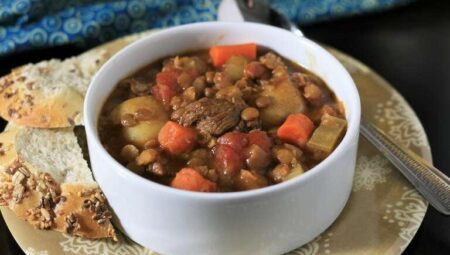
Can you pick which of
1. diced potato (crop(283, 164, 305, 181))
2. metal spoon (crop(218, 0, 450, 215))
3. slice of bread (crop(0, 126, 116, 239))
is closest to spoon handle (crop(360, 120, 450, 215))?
metal spoon (crop(218, 0, 450, 215))

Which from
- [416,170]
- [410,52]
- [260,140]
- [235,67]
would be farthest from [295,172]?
[410,52]

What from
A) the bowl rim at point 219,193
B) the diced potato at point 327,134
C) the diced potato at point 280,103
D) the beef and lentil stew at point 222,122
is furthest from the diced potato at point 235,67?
the diced potato at point 327,134

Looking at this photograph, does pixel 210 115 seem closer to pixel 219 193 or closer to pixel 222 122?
pixel 222 122

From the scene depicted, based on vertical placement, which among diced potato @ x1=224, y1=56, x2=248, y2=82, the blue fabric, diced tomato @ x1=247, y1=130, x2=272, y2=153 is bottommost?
the blue fabric

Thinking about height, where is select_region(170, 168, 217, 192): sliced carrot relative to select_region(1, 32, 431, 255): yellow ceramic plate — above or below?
above

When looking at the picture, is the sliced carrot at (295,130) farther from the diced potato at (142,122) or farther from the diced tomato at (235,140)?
the diced potato at (142,122)

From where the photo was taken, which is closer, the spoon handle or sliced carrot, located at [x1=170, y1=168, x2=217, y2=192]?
sliced carrot, located at [x1=170, y1=168, x2=217, y2=192]

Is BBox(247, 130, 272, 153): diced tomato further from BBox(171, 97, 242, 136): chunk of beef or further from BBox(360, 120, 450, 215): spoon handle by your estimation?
BBox(360, 120, 450, 215): spoon handle
